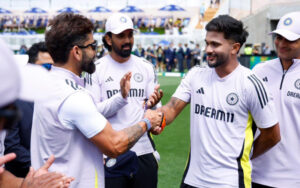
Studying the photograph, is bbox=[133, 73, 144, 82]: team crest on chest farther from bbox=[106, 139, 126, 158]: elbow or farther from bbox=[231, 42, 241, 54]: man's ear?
bbox=[106, 139, 126, 158]: elbow

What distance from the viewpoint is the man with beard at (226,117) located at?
3.32 metres

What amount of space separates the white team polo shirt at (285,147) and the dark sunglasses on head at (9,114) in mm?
2845

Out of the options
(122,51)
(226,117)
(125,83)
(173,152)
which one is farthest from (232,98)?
(173,152)

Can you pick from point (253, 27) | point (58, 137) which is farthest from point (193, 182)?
point (253, 27)

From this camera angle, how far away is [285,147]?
3633 mm

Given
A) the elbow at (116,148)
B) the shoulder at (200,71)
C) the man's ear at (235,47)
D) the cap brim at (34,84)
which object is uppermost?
the man's ear at (235,47)

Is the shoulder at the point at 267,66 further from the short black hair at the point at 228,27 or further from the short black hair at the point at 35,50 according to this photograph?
the short black hair at the point at 35,50

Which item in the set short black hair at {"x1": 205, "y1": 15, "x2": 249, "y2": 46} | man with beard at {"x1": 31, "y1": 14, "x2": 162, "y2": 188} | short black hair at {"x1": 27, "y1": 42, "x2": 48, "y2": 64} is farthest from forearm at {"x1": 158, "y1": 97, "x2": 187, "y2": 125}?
short black hair at {"x1": 27, "y1": 42, "x2": 48, "y2": 64}

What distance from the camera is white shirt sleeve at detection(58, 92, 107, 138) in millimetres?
2670

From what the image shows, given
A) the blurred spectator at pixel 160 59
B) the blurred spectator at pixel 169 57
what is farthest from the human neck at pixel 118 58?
the blurred spectator at pixel 160 59

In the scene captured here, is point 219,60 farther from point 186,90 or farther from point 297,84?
point 297,84

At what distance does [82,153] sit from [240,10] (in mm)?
29998

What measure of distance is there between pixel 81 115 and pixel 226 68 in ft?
4.65

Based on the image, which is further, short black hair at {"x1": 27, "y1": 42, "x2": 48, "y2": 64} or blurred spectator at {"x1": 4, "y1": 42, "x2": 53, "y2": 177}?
short black hair at {"x1": 27, "y1": 42, "x2": 48, "y2": 64}
